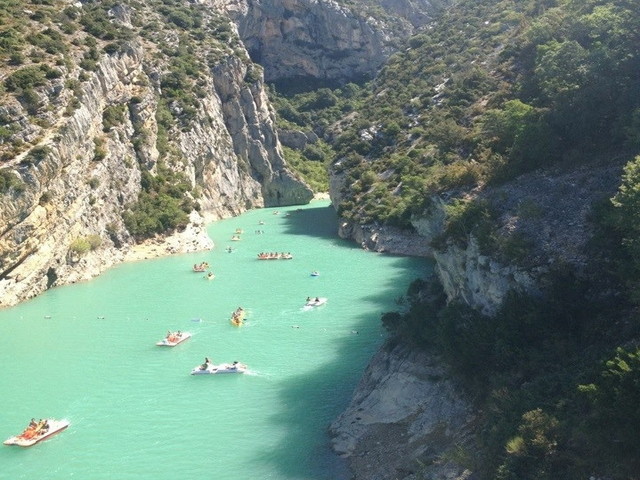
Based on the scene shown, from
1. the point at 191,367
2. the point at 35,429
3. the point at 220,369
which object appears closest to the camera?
the point at 35,429

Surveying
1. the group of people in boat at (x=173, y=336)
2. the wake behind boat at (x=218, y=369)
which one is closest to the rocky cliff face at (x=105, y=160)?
the group of people in boat at (x=173, y=336)

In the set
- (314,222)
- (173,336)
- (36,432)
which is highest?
(314,222)

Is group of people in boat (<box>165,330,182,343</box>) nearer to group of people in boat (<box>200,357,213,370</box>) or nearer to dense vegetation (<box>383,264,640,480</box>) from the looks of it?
group of people in boat (<box>200,357,213,370</box>)

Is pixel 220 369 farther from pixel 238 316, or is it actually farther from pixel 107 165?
pixel 107 165

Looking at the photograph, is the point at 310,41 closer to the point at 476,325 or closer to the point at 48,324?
the point at 48,324

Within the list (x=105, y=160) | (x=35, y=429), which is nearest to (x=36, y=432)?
(x=35, y=429)

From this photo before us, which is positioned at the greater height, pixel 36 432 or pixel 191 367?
pixel 36 432
